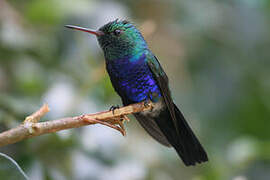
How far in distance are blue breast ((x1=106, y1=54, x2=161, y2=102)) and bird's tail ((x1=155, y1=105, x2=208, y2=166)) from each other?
0.18m

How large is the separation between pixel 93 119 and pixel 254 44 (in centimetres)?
314

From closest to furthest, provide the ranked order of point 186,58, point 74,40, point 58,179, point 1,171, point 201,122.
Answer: point 1,171, point 58,179, point 74,40, point 201,122, point 186,58

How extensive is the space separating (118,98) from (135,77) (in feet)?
3.07

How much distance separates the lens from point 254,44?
4.90m

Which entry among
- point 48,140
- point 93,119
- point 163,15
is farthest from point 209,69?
point 93,119

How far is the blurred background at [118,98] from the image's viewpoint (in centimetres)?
317

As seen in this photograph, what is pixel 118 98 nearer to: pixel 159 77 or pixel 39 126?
pixel 159 77

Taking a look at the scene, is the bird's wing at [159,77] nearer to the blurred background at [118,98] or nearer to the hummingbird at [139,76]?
the hummingbird at [139,76]

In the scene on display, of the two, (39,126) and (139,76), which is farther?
(139,76)

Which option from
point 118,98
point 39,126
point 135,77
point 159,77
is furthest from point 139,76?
point 39,126

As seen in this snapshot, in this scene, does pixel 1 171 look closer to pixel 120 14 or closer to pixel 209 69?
pixel 120 14

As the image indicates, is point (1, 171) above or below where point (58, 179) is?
above

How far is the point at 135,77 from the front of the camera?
10.3 feet

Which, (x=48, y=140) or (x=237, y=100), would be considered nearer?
(x=48, y=140)
